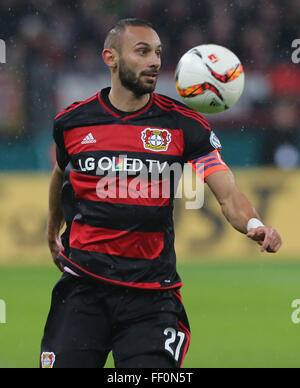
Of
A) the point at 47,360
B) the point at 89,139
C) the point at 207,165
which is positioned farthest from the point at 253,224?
the point at 47,360

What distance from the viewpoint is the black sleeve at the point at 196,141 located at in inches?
167

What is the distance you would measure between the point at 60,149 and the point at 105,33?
12359mm

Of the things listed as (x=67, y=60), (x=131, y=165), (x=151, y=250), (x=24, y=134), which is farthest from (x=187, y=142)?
(x=67, y=60)

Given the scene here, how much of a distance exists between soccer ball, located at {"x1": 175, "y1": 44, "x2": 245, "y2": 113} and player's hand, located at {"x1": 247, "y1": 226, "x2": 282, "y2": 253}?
1151 millimetres

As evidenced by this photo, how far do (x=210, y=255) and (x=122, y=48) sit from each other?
8.14m

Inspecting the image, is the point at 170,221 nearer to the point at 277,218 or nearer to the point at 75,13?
the point at 277,218

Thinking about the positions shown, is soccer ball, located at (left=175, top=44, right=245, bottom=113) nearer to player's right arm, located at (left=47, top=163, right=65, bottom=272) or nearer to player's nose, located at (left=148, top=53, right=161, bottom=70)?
player's nose, located at (left=148, top=53, right=161, bottom=70)

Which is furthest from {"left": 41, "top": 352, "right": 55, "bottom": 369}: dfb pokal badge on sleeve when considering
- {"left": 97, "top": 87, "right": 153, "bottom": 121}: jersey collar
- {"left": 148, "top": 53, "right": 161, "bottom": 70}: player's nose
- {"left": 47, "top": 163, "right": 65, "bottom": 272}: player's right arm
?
{"left": 148, "top": 53, "right": 161, "bottom": 70}: player's nose

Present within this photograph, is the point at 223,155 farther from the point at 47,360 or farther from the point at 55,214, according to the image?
the point at 47,360

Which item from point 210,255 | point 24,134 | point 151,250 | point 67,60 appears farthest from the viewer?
point 67,60

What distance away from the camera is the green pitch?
22.1 ft

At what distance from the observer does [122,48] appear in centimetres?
435

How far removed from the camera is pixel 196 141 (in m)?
4.24

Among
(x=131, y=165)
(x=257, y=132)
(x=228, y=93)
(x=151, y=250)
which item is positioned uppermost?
(x=228, y=93)
